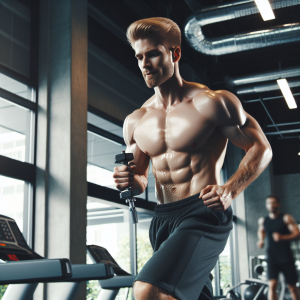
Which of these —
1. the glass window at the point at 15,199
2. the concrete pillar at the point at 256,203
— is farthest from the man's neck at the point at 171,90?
the concrete pillar at the point at 256,203

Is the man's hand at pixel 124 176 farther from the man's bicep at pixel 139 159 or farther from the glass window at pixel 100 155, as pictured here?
the glass window at pixel 100 155

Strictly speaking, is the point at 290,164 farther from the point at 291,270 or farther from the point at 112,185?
the point at 112,185

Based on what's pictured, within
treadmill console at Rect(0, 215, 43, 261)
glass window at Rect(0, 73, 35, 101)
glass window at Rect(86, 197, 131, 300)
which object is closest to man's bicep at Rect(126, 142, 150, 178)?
treadmill console at Rect(0, 215, 43, 261)

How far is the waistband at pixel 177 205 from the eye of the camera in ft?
5.60

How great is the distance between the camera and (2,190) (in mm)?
4254

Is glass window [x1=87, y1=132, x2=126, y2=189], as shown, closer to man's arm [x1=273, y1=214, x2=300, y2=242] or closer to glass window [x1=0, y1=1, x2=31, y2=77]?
glass window [x1=0, y1=1, x2=31, y2=77]

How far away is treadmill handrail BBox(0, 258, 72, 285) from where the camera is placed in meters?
1.66

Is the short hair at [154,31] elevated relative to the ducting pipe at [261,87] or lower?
lower

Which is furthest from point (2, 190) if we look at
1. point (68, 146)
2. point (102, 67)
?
point (102, 67)

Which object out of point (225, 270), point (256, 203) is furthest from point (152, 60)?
point (256, 203)

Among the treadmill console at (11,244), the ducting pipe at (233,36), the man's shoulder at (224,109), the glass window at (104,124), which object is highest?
the ducting pipe at (233,36)

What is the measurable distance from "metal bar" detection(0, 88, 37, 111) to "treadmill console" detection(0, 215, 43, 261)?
235cm

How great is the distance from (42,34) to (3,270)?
390cm

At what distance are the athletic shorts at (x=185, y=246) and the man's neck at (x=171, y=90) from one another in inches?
19.2
